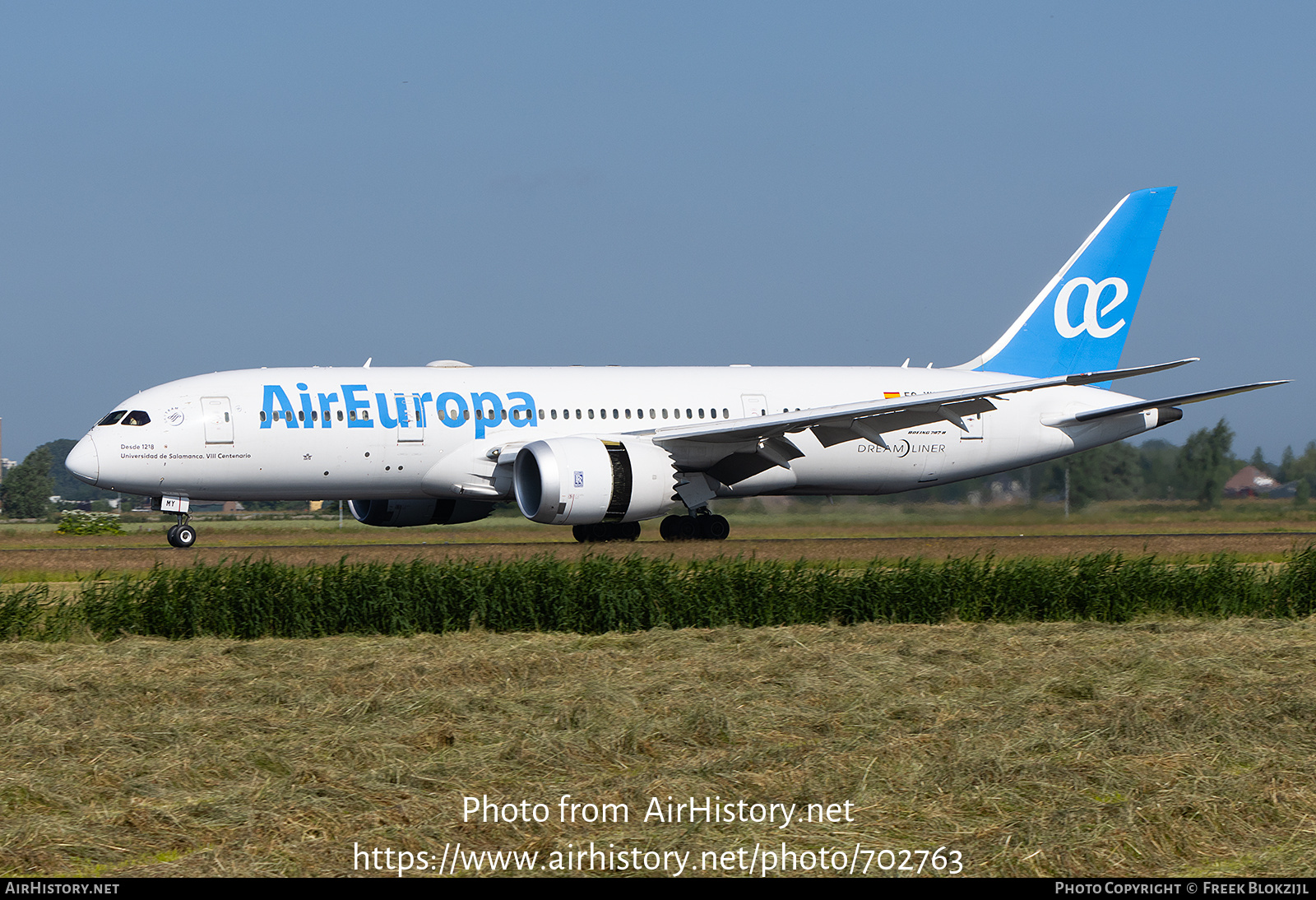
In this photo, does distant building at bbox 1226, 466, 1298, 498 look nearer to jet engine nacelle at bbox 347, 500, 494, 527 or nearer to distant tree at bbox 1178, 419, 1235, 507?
distant tree at bbox 1178, 419, 1235, 507

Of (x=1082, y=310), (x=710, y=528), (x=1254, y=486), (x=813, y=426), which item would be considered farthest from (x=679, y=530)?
(x=1254, y=486)

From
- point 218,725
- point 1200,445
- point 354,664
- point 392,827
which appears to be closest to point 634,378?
point 1200,445

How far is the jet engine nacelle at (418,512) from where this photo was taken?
80.7ft

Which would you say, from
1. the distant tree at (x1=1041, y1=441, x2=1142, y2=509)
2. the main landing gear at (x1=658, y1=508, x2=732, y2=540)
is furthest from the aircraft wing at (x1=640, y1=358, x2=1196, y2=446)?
the distant tree at (x1=1041, y1=441, x2=1142, y2=509)

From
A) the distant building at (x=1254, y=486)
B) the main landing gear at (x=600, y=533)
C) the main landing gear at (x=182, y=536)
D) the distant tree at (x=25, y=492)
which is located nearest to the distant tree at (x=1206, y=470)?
the distant building at (x=1254, y=486)

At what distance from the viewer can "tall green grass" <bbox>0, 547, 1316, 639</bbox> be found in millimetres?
12367

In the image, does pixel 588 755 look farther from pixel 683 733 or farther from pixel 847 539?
pixel 847 539

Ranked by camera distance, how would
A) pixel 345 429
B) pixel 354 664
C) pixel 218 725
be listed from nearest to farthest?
pixel 218 725
pixel 354 664
pixel 345 429

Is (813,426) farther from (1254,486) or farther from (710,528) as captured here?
(1254,486)

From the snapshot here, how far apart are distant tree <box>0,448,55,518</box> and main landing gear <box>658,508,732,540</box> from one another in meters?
30.6

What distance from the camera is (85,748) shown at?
7.43 metres

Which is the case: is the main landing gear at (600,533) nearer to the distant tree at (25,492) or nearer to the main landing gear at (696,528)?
the main landing gear at (696,528)
